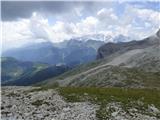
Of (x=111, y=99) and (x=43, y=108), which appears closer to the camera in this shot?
(x=43, y=108)

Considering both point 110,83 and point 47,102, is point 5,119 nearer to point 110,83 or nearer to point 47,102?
point 47,102

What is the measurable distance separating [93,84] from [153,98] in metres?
136

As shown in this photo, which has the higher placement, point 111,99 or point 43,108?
point 111,99

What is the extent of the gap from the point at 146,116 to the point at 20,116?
15.1 metres

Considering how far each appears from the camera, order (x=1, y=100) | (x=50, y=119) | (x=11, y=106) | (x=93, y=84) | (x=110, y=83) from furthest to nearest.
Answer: (x=93, y=84)
(x=110, y=83)
(x=1, y=100)
(x=11, y=106)
(x=50, y=119)

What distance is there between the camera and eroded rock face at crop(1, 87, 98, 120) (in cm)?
3806

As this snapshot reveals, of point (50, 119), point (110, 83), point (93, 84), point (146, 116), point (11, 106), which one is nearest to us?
point (50, 119)

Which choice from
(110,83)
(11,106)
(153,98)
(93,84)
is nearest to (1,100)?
(11,106)

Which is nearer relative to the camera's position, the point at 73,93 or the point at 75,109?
the point at 75,109

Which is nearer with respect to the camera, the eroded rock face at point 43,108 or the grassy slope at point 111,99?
the eroded rock face at point 43,108

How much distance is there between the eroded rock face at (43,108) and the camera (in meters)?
38.1

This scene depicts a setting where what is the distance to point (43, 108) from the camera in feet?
137

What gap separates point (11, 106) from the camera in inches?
1686

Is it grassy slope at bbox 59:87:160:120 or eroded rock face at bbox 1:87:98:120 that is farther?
grassy slope at bbox 59:87:160:120
